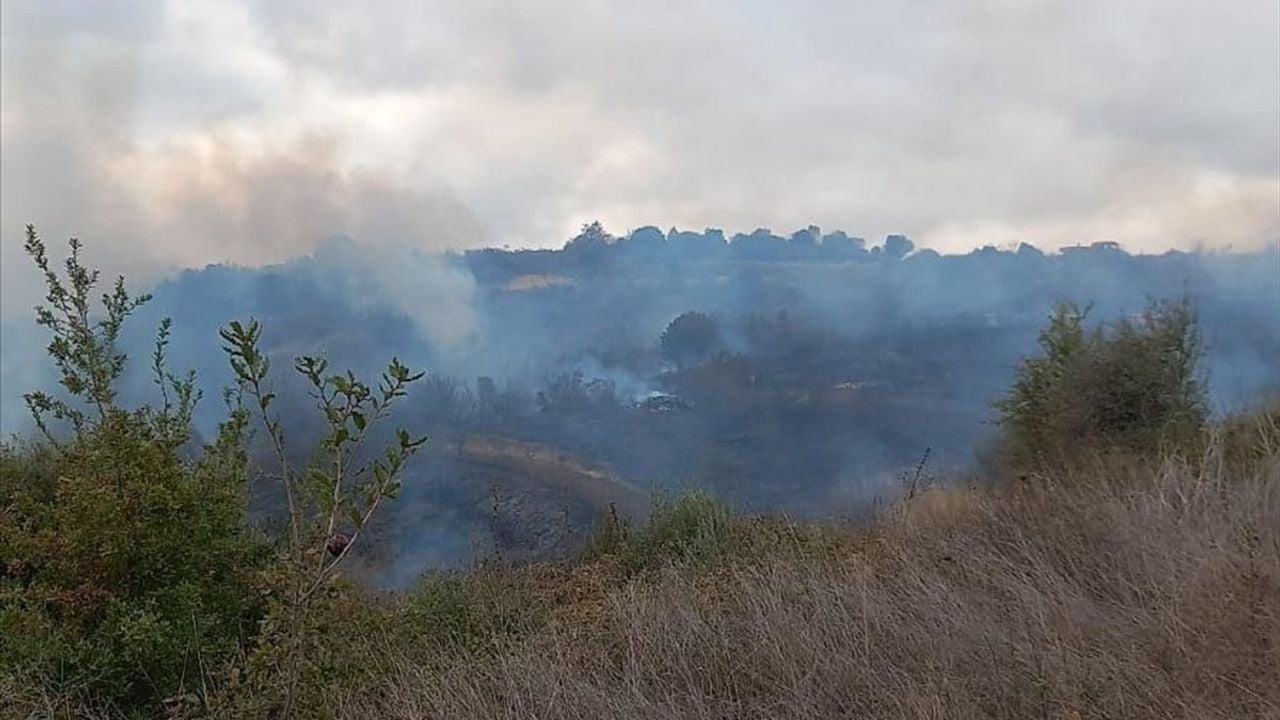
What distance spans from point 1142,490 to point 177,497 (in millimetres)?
4939

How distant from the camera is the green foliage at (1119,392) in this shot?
1019 centimetres

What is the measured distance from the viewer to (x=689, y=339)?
42562mm

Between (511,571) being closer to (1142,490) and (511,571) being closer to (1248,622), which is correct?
(1142,490)

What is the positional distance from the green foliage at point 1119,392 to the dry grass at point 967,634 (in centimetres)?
464

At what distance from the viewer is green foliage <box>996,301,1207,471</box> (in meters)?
10.2

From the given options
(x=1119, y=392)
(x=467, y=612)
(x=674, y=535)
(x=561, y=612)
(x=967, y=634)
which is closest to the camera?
(x=967, y=634)

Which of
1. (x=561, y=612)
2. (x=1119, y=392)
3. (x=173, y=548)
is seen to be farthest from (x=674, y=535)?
(x=1119, y=392)

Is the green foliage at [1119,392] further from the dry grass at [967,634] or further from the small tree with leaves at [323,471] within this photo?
the small tree with leaves at [323,471]

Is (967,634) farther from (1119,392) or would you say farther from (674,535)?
(1119,392)

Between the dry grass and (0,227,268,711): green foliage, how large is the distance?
853 mm

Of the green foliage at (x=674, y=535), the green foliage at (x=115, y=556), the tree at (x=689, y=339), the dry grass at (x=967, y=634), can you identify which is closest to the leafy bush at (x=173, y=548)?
the green foliage at (x=115, y=556)

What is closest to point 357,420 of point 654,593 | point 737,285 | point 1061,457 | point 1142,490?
point 654,593

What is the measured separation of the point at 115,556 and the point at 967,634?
3585 mm

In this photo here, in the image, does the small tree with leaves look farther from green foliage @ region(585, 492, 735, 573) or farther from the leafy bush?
green foliage @ region(585, 492, 735, 573)
